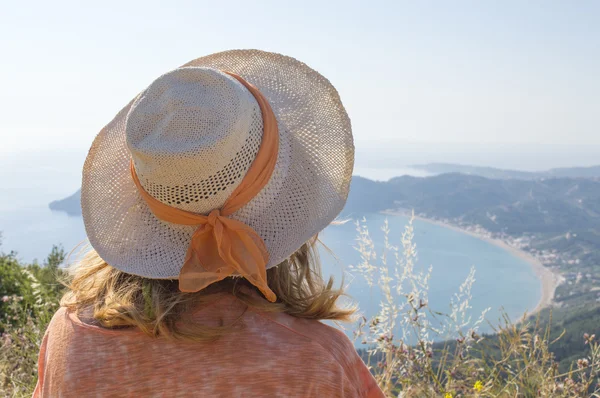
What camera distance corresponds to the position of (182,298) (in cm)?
105

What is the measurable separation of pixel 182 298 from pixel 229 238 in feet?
0.53

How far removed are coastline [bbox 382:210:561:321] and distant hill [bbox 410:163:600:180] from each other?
61.6 ft

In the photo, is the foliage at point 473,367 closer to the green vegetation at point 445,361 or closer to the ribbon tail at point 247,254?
the green vegetation at point 445,361

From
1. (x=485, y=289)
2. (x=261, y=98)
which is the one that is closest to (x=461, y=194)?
(x=485, y=289)

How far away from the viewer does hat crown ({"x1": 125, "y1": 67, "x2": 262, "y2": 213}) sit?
3.38 feet

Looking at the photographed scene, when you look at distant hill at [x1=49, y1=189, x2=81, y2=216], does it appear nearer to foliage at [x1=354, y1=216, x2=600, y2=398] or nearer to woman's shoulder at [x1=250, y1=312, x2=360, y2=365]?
foliage at [x1=354, y1=216, x2=600, y2=398]

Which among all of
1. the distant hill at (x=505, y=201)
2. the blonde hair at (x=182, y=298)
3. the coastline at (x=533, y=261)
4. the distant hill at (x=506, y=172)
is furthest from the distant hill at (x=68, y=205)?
the blonde hair at (x=182, y=298)

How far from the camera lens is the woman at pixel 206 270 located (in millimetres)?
964

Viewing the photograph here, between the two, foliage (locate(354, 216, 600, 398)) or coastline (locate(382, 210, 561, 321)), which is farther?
coastline (locate(382, 210, 561, 321))

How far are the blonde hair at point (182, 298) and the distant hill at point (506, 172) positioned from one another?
72.3 meters

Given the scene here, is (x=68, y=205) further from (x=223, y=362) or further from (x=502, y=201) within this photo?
(x=223, y=362)

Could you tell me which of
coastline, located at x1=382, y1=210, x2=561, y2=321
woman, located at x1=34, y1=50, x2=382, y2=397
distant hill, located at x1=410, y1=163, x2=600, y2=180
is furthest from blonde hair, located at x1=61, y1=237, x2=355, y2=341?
distant hill, located at x1=410, y1=163, x2=600, y2=180

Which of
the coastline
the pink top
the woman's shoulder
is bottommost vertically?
the coastline

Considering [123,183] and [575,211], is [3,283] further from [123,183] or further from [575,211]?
[575,211]
